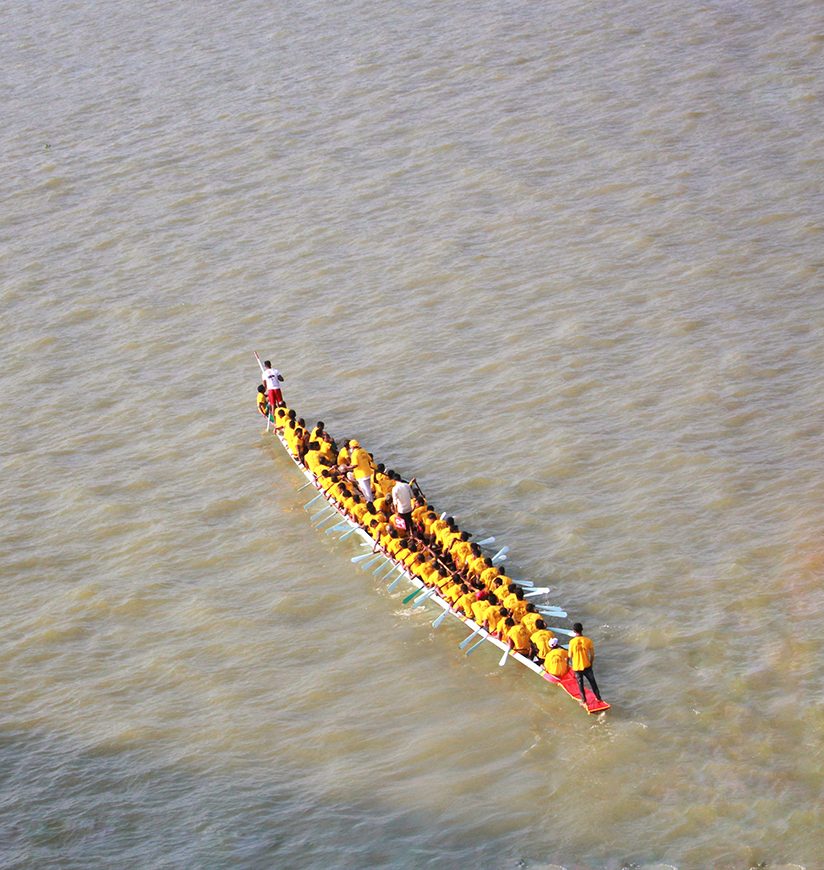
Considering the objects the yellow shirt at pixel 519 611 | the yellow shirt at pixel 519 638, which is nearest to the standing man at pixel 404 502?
the yellow shirt at pixel 519 611

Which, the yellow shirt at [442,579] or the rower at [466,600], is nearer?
the rower at [466,600]

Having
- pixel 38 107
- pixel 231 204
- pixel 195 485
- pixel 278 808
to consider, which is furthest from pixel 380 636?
pixel 38 107

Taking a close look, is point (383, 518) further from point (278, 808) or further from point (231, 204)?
point (231, 204)

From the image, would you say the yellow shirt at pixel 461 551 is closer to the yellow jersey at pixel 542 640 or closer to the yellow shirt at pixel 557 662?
the yellow jersey at pixel 542 640

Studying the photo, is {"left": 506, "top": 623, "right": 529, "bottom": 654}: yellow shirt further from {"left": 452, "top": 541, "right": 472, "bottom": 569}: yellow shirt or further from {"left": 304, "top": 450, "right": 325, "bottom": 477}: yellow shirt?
{"left": 304, "top": 450, "right": 325, "bottom": 477}: yellow shirt

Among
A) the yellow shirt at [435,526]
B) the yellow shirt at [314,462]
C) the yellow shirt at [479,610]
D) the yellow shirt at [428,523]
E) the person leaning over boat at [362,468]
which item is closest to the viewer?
the yellow shirt at [479,610]

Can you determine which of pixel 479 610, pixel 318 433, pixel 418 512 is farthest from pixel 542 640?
pixel 318 433

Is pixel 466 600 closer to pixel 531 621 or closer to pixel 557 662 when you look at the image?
pixel 531 621
